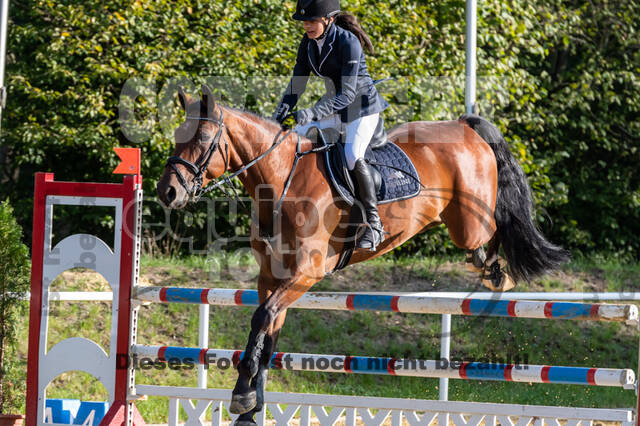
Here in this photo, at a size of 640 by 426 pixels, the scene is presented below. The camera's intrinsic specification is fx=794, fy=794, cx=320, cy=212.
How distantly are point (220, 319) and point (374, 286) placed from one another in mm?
1739

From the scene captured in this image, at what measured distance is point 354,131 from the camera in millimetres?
3977

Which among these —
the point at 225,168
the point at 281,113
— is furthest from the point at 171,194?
the point at 281,113

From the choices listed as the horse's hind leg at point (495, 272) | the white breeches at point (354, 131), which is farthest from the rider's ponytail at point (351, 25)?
the horse's hind leg at point (495, 272)

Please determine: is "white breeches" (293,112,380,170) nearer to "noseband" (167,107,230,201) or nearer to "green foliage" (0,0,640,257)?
"noseband" (167,107,230,201)

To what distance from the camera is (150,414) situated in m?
5.94

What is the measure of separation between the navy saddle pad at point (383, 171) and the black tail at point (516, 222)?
0.78 m

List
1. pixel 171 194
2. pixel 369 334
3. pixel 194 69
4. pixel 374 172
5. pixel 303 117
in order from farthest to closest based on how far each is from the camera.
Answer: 1. pixel 194 69
2. pixel 369 334
3. pixel 374 172
4. pixel 303 117
5. pixel 171 194

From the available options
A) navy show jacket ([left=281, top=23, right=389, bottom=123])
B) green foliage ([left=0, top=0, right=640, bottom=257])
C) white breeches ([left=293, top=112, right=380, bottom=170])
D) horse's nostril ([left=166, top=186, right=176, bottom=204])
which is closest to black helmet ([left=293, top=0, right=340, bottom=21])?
navy show jacket ([left=281, top=23, right=389, bottom=123])

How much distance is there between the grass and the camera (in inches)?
276

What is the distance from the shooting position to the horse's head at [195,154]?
10.8 ft

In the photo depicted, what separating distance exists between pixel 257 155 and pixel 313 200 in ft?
1.12

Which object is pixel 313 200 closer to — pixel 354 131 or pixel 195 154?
pixel 354 131

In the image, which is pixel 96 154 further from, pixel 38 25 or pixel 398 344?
pixel 398 344

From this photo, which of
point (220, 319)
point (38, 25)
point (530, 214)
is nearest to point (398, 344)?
point (220, 319)
